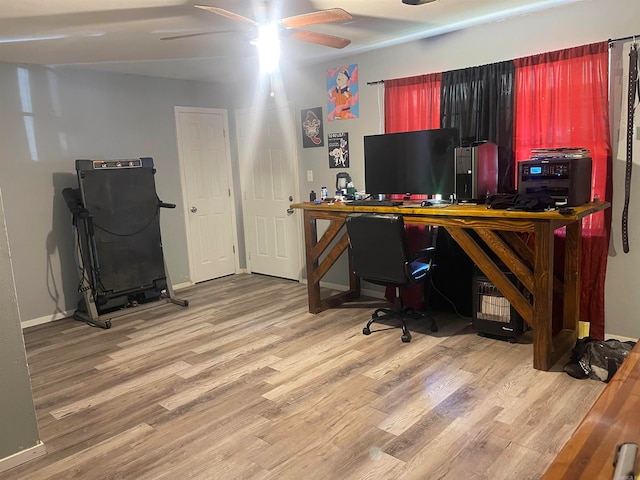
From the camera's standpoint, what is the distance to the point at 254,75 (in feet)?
17.8

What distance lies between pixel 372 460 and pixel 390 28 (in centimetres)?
317

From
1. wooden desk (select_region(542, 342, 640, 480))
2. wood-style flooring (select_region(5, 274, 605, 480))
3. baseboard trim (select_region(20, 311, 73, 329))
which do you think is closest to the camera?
wooden desk (select_region(542, 342, 640, 480))

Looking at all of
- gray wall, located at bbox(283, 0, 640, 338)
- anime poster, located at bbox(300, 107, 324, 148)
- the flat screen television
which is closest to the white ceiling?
gray wall, located at bbox(283, 0, 640, 338)

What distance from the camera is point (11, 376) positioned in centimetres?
232

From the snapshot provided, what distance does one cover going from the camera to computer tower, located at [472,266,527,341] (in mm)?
3479

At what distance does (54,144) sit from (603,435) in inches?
193

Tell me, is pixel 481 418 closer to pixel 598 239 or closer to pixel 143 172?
pixel 598 239

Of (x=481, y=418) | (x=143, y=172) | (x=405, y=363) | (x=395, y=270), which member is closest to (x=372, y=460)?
(x=481, y=418)

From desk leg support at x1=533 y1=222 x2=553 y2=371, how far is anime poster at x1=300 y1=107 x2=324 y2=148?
9.01ft

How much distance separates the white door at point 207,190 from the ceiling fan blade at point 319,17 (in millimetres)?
3049

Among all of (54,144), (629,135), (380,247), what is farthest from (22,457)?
(629,135)

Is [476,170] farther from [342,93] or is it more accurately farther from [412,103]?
[342,93]

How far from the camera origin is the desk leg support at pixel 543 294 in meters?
2.89

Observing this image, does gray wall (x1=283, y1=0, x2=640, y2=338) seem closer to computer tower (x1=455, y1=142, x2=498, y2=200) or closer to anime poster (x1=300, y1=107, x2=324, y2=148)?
anime poster (x1=300, y1=107, x2=324, y2=148)
